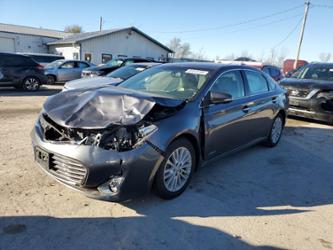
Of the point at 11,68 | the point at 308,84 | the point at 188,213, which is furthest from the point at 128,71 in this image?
the point at 188,213

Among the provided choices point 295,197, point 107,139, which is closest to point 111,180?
point 107,139

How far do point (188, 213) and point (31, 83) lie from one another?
39.1ft

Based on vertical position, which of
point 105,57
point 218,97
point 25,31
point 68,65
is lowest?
point 68,65

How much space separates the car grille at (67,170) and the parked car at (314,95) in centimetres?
767

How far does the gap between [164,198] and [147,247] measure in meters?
0.86

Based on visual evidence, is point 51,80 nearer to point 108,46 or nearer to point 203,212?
point 108,46

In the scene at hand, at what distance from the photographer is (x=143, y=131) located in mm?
3188

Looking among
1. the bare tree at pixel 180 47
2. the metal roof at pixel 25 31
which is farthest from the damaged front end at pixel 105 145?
the bare tree at pixel 180 47

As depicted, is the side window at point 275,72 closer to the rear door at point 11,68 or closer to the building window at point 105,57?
the rear door at point 11,68

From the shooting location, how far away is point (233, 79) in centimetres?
470

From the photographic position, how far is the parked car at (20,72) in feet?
39.7

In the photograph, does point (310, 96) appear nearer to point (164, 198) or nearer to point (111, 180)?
point (164, 198)

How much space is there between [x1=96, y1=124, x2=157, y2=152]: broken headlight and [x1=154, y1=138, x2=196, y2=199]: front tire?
0.37 meters

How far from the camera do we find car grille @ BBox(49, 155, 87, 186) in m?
3.06
